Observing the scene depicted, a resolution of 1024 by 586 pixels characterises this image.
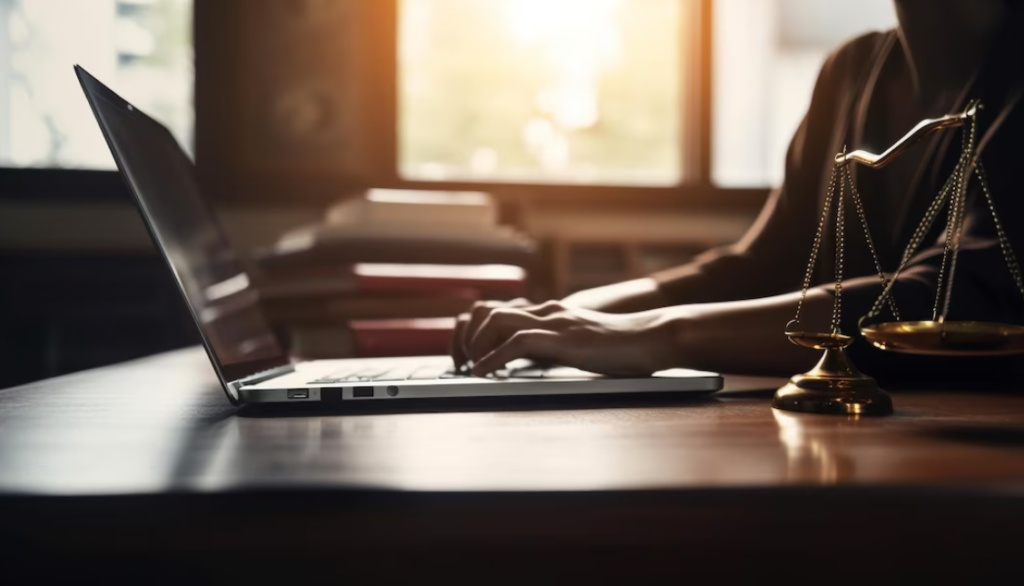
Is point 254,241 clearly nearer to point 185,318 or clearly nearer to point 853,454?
point 185,318

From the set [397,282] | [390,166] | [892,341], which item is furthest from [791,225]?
[390,166]

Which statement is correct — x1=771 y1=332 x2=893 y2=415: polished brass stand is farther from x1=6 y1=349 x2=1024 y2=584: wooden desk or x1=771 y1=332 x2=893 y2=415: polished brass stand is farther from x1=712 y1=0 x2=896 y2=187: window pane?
x1=712 y1=0 x2=896 y2=187: window pane

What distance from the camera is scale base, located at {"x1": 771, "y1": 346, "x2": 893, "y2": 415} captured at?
53 centimetres

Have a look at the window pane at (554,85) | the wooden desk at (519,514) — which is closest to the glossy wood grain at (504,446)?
the wooden desk at (519,514)

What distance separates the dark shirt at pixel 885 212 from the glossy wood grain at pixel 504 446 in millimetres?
125

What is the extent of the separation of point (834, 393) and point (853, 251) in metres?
0.64

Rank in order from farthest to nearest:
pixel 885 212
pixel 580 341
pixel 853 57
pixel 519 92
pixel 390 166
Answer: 1. pixel 519 92
2. pixel 390 166
3. pixel 853 57
4. pixel 885 212
5. pixel 580 341

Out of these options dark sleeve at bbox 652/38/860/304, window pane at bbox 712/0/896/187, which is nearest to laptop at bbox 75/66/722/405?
dark sleeve at bbox 652/38/860/304

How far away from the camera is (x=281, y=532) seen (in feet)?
1.00

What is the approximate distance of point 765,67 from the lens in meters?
2.85

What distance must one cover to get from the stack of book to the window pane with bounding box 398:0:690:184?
99cm

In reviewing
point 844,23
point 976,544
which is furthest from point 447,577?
point 844,23

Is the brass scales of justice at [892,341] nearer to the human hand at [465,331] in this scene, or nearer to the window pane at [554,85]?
the human hand at [465,331]

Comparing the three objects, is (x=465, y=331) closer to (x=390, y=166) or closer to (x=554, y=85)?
(x=390, y=166)
